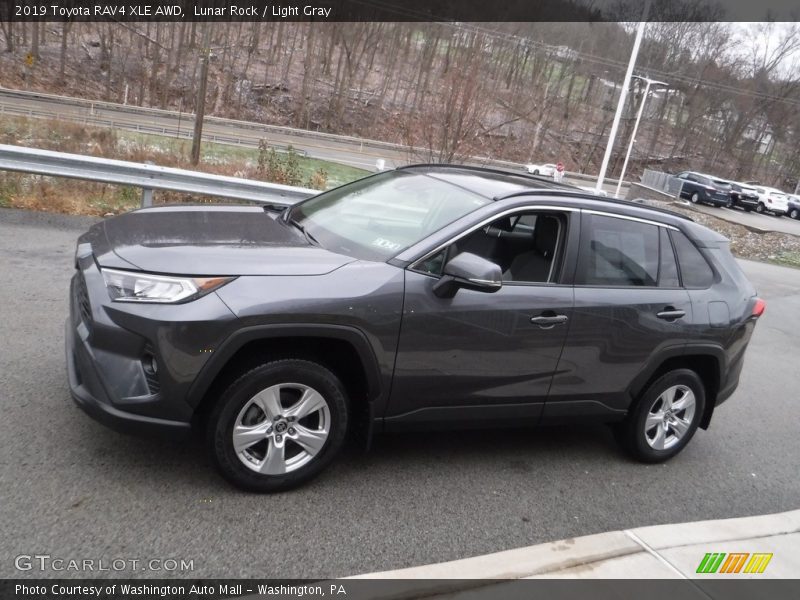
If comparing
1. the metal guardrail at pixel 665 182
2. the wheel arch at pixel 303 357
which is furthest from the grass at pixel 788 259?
the wheel arch at pixel 303 357

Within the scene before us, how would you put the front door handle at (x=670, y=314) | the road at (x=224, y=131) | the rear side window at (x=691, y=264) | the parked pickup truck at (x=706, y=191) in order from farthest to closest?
the parked pickup truck at (x=706, y=191)
the road at (x=224, y=131)
the rear side window at (x=691, y=264)
the front door handle at (x=670, y=314)

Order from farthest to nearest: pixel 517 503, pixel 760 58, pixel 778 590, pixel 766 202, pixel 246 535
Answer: pixel 760 58
pixel 766 202
pixel 517 503
pixel 778 590
pixel 246 535

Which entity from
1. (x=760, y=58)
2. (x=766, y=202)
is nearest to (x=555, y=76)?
(x=760, y=58)

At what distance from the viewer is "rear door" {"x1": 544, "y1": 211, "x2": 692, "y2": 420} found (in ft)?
12.9

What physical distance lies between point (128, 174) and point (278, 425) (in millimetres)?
6539

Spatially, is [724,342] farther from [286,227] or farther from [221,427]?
[221,427]

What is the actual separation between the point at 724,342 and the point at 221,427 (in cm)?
347

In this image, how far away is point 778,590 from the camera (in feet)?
10.7

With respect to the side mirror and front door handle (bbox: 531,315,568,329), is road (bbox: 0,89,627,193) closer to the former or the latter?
front door handle (bbox: 531,315,568,329)

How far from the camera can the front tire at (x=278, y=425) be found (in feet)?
10.3

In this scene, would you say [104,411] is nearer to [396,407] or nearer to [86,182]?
[396,407]

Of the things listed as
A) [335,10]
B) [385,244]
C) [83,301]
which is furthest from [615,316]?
[335,10]

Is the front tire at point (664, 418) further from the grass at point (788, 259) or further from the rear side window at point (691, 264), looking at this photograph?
the grass at point (788, 259)

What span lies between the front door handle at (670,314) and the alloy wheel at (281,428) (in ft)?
7.58
